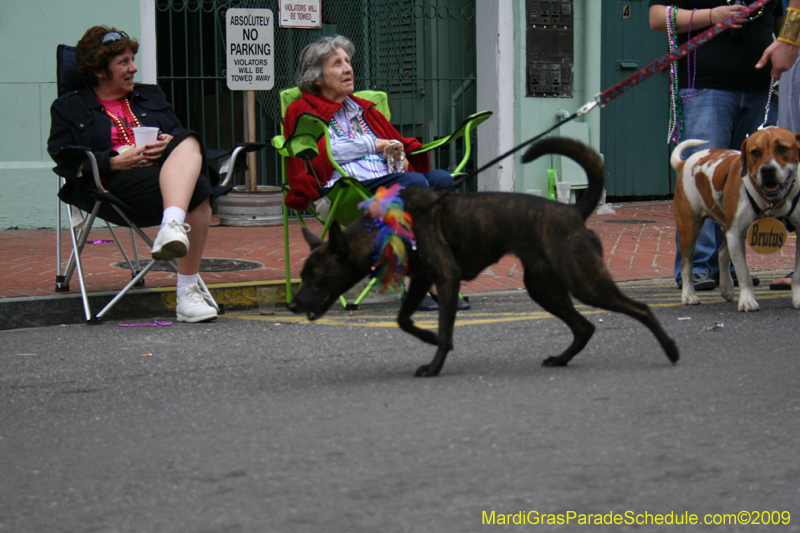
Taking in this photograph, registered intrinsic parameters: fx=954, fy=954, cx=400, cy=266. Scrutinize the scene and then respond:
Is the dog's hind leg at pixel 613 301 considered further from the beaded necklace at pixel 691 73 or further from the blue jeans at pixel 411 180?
the beaded necklace at pixel 691 73

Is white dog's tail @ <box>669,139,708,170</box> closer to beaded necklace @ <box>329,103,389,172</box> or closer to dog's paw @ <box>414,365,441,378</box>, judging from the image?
beaded necklace @ <box>329,103,389,172</box>

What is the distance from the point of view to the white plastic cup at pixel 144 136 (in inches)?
207

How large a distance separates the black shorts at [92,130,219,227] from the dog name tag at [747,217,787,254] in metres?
3.02

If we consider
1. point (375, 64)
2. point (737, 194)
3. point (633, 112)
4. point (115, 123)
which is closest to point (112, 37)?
point (115, 123)

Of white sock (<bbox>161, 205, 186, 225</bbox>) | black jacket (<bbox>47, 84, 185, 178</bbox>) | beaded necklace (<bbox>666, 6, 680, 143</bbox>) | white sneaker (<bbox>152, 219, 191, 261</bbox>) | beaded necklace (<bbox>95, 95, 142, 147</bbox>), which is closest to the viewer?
white sneaker (<bbox>152, 219, 191, 261</bbox>)

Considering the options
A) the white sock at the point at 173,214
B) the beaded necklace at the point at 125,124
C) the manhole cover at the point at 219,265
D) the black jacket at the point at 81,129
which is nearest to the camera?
the white sock at the point at 173,214

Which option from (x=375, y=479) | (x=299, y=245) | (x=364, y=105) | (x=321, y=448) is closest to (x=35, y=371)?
(x=321, y=448)

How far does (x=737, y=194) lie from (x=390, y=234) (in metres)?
2.54

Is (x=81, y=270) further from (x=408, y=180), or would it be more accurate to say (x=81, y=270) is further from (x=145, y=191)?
(x=408, y=180)

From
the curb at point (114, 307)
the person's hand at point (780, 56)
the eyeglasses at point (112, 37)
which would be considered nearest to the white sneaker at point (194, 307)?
the curb at point (114, 307)

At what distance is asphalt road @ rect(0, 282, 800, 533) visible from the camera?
7.63 ft

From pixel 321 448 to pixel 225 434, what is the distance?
37cm

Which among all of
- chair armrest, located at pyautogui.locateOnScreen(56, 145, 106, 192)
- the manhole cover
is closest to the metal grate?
the manhole cover

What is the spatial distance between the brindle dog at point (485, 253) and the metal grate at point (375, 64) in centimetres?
658
